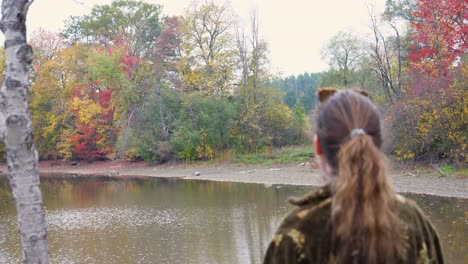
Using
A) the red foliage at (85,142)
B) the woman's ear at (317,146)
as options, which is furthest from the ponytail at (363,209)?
the red foliage at (85,142)

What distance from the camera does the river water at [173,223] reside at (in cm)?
1067

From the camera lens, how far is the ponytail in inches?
60.1

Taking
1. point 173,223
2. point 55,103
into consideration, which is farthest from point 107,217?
point 55,103

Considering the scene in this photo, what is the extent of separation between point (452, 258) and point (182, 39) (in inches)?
1068

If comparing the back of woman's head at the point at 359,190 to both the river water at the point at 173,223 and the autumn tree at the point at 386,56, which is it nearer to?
the river water at the point at 173,223

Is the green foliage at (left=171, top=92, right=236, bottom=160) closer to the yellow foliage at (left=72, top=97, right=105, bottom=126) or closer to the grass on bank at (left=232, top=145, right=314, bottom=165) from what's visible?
the grass on bank at (left=232, top=145, right=314, bottom=165)

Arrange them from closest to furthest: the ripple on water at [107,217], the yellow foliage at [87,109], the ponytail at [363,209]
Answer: the ponytail at [363,209], the ripple on water at [107,217], the yellow foliage at [87,109]

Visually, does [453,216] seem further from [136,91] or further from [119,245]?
[136,91]

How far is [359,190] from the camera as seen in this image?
155 centimetres

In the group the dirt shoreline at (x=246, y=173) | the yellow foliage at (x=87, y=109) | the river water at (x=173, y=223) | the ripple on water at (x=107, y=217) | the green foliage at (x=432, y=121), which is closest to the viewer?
the river water at (x=173, y=223)

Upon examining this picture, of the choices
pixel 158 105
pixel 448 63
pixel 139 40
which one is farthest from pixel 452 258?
pixel 139 40

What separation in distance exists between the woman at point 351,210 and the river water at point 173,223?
8.30m

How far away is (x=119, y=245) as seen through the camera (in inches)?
467

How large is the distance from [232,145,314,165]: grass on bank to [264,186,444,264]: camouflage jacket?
25.6 m
